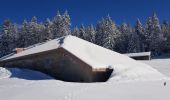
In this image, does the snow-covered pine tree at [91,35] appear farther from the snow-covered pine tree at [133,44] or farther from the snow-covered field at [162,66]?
the snow-covered field at [162,66]

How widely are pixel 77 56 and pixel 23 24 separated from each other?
55.7 metres

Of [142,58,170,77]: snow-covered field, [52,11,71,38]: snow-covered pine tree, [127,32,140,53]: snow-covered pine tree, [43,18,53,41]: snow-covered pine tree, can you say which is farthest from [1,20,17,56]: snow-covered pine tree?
[142,58,170,77]: snow-covered field

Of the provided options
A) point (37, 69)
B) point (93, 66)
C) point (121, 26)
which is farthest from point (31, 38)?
point (93, 66)

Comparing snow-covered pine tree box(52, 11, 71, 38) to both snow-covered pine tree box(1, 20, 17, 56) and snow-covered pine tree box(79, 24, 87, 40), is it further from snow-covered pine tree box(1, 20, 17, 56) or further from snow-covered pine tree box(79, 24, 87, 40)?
snow-covered pine tree box(1, 20, 17, 56)

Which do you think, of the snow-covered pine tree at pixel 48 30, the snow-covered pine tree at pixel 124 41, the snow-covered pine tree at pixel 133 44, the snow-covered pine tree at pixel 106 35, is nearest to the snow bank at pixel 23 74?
the snow-covered pine tree at pixel 48 30

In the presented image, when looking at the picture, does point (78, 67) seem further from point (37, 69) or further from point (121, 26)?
point (121, 26)

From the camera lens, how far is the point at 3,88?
1692 centimetres

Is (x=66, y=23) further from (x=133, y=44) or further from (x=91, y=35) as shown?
(x=133, y=44)

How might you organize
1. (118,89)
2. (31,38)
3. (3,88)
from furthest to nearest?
1. (31,38)
2. (3,88)
3. (118,89)

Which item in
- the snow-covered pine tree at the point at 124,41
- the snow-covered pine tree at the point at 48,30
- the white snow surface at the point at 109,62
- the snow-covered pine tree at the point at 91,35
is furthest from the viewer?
the snow-covered pine tree at the point at 124,41

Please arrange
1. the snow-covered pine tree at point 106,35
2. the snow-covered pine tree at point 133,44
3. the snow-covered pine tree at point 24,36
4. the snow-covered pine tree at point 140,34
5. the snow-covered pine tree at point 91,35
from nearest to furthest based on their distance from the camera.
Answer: the snow-covered pine tree at point 106,35 → the snow-covered pine tree at point 24,36 → the snow-covered pine tree at point 133,44 → the snow-covered pine tree at point 91,35 → the snow-covered pine tree at point 140,34

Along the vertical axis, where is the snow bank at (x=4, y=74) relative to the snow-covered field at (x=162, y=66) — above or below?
below

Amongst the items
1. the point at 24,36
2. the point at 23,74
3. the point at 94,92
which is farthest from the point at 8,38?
the point at 94,92

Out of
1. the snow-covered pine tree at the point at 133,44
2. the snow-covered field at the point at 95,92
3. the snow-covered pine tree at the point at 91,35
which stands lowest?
the snow-covered field at the point at 95,92
